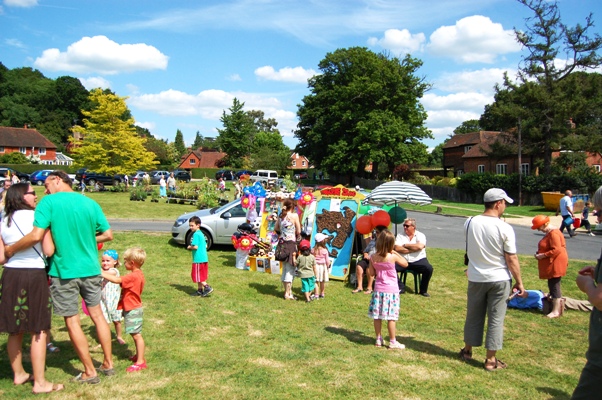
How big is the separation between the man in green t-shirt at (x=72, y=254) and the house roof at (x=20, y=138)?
8001 centimetres

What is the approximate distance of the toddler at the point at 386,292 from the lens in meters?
6.02

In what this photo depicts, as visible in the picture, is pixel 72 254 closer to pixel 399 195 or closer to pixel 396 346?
pixel 396 346

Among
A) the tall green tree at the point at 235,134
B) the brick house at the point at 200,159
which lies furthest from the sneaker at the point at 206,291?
the brick house at the point at 200,159

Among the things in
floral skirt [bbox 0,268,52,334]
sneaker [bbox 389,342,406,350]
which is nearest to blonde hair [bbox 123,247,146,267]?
floral skirt [bbox 0,268,52,334]

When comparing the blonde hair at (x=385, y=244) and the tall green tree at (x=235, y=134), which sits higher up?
the tall green tree at (x=235, y=134)

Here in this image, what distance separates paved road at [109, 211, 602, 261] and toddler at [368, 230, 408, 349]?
32.3ft

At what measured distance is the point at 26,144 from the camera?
7419 centimetres

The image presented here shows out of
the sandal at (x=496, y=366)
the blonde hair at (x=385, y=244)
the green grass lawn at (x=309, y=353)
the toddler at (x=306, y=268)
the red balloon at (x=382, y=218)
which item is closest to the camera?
the green grass lawn at (x=309, y=353)

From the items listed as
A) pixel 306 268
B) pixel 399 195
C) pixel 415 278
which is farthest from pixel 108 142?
pixel 415 278

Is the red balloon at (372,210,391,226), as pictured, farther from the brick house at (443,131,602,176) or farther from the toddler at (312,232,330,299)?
the brick house at (443,131,602,176)

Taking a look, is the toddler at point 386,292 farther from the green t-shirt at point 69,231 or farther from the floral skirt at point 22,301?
the floral skirt at point 22,301

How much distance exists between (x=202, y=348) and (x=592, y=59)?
35.1 m

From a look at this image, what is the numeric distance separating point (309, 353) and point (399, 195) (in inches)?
216

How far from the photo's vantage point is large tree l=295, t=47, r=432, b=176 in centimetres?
4869
